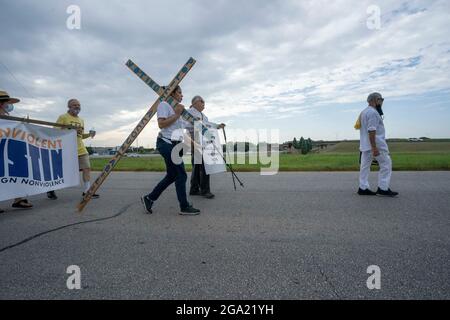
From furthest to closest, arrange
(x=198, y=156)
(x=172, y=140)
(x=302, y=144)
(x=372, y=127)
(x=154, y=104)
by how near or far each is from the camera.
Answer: (x=302, y=144) → (x=198, y=156) → (x=372, y=127) → (x=154, y=104) → (x=172, y=140)

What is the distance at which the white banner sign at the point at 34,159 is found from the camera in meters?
4.53

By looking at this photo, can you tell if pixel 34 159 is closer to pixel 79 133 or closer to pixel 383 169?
pixel 79 133

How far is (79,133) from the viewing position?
600cm

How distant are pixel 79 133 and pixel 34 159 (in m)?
1.21

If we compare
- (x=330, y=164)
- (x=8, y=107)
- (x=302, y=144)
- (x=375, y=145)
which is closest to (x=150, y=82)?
(x=8, y=107)

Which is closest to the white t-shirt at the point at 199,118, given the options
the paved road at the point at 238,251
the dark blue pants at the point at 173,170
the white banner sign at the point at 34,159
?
the dark blue pants at the point at 173,170

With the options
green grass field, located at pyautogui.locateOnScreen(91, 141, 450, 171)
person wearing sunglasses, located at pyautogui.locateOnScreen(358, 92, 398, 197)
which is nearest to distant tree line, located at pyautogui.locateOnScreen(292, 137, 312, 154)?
green grass field, located at pyautogui.locateOnScreen(91, 141, 450, 171)

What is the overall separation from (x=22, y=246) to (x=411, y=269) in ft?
12.7

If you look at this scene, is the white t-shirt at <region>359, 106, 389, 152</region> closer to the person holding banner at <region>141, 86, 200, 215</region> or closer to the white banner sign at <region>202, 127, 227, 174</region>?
the white banner sign at <region>202, 127, 227, 174</region>

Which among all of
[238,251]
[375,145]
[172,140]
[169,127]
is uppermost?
[169,127]

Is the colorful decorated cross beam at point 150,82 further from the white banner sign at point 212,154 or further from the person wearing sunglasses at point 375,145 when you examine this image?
the person wearing sunglasses at point 375,145

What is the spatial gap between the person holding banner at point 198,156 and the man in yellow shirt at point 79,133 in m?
2.18

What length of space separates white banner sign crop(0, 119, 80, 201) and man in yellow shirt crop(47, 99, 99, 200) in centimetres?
16
